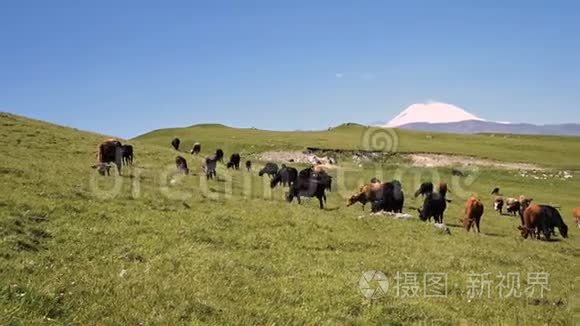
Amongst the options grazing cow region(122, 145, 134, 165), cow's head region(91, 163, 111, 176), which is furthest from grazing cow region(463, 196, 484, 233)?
grazing cow region(122, 145, 134, 165)

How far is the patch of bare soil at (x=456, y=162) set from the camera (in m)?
69.7

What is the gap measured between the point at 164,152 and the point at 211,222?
87.7ft

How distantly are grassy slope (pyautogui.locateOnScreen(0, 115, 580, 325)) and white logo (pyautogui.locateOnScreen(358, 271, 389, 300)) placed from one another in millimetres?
222

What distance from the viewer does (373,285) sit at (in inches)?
502

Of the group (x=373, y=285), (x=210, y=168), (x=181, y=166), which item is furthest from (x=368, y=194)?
(x=373, y=285)

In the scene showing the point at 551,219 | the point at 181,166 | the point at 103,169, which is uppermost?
the point at 103,169

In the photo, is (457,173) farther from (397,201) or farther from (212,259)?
(212,259)

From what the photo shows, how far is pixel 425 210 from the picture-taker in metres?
28.2

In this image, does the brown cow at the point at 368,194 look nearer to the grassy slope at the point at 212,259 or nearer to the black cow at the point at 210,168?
the grassy slope at the point at 212,259

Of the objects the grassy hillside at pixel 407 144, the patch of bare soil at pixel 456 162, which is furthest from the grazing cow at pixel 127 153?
the patch of bare soil at pixel 456 162

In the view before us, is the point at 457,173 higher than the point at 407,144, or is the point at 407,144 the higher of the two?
the point at 407,144

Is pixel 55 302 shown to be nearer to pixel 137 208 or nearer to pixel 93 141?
pixel 137 208

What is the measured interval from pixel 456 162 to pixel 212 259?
62862 millimetres

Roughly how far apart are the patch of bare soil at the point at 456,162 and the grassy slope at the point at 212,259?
44.7m
